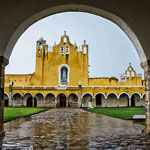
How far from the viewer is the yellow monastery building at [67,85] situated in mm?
30719

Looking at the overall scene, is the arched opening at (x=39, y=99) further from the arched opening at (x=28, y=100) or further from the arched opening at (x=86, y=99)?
the arched opening at (x=86, y=99)

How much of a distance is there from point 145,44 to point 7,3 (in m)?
3.87

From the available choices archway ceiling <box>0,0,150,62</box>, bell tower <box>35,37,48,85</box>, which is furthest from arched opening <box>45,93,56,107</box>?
archway ceiling <box>0,0,150,62</box>

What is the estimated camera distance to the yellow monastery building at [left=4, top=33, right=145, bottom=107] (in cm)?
3072

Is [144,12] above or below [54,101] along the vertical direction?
above

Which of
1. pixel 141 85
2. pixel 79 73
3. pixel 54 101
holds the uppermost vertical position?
pixel 79 73

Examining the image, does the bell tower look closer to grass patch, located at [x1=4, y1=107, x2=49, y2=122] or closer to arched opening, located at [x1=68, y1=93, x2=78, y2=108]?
arched opening, located at [x1=68, y1=93, x2=78, y2=108]

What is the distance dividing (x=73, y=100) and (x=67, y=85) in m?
2.68

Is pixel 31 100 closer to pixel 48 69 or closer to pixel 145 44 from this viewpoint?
pixel 48 69

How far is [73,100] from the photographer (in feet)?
103

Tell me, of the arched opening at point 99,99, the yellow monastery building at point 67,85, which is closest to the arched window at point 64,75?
the yellow monastery building at point 67,85

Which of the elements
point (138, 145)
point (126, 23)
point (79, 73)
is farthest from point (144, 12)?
point (79, 73)

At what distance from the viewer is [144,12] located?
5.07 metres

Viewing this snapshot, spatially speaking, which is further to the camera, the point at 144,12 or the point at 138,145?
the point at 144,12
